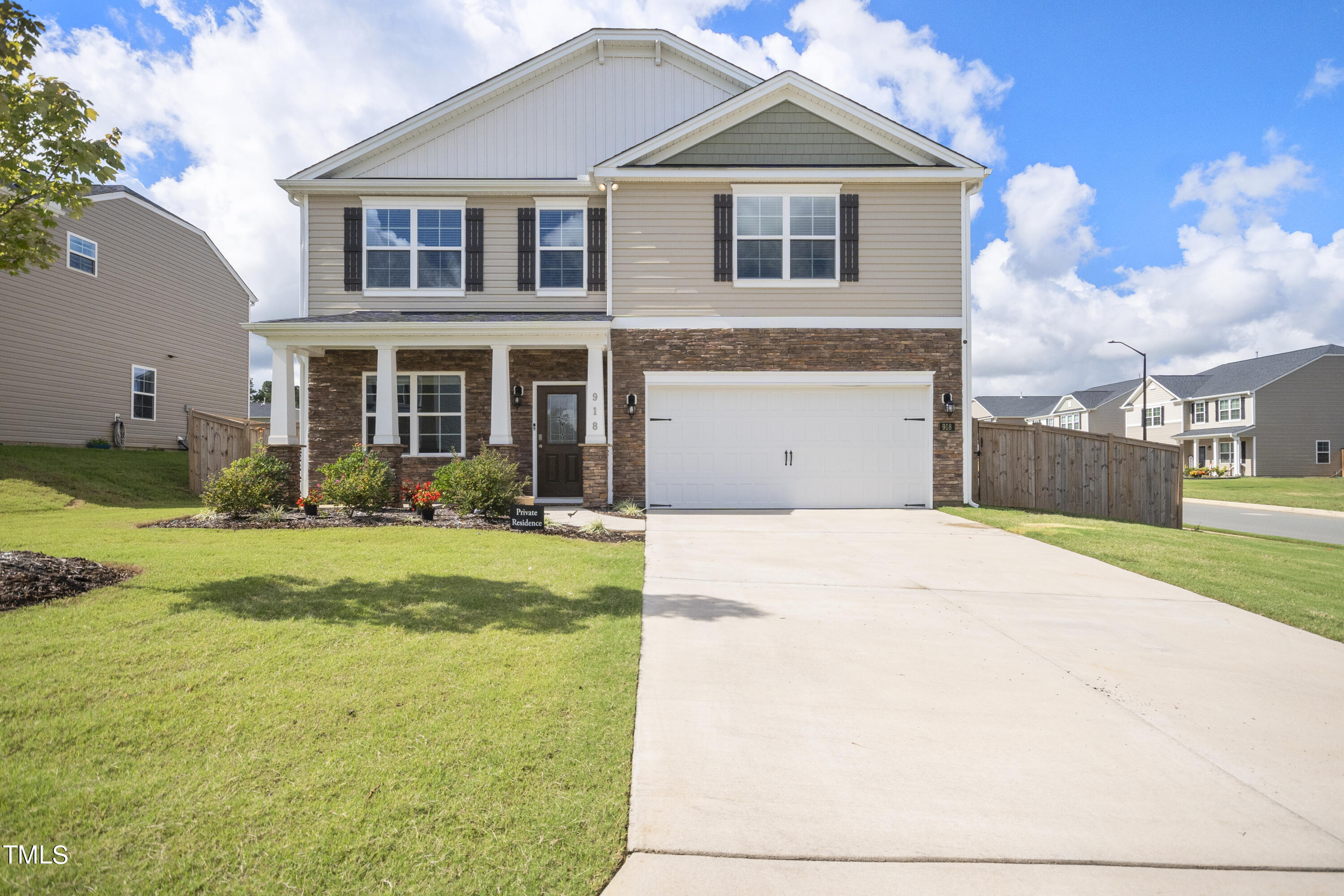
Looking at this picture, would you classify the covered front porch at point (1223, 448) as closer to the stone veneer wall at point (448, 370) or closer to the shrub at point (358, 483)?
the stone veneer wall at point (448, 370)

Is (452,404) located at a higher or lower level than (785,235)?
lower

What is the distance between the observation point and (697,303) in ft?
41.8

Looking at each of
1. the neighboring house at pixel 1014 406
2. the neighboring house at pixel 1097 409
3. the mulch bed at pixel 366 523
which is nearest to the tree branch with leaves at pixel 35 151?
the mulch bed at pixel 366 523

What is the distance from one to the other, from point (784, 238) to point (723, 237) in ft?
3.89

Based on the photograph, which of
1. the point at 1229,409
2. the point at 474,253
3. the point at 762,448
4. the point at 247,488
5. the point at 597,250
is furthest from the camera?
the point at 1229,409

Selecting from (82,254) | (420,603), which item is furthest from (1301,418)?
(82,254)

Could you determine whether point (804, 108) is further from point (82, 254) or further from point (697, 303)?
point (82, 254)

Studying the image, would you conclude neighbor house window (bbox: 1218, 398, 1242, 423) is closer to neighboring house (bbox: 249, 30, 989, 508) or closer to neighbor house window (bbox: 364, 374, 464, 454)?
neighboring house (bbox: 249, 30, 989, 508)

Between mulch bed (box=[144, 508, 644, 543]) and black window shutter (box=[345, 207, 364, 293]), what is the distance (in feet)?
16.1

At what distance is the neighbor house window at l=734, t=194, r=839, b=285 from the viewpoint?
12.7 m

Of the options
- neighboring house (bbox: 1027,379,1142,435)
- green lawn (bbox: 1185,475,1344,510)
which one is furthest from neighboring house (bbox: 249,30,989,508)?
neighboring house (bbox: 1027,379,1142,435)

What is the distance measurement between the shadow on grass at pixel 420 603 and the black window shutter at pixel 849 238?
888cm

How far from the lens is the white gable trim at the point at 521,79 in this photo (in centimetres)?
1354

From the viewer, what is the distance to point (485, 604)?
18.0 feet
